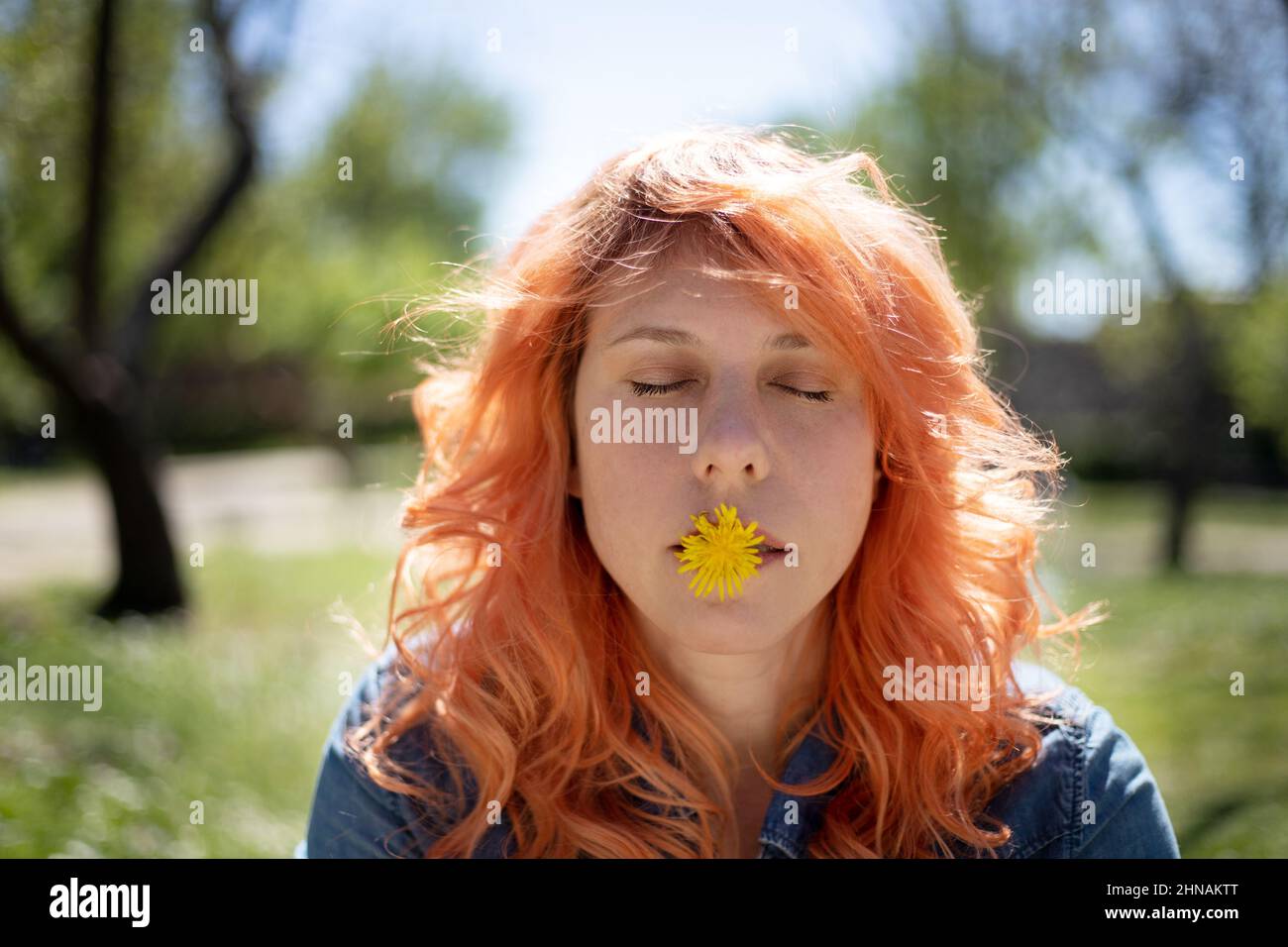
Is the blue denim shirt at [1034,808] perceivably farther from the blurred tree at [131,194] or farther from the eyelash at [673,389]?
the blurred tree at [131,194]

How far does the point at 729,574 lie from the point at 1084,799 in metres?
0.73

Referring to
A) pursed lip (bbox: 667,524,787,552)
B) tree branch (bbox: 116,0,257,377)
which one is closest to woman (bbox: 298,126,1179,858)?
pursed lip (bbox: 667,524,787,552)

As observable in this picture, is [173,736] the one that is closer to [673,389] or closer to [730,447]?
[673,389]

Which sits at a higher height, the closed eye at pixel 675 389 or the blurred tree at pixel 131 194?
the blurred tree at pixel 131 194

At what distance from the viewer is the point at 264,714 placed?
5.45 metres

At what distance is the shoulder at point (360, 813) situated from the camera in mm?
1832

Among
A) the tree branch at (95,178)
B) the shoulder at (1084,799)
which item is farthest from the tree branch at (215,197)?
the shoulder at (1084,799)

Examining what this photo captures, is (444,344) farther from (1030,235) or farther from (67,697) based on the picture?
(1030,235)

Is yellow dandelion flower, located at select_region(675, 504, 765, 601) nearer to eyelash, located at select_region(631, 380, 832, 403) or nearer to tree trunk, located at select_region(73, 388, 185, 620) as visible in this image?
eyelash, located at select_region(631, 380, 832, 403)

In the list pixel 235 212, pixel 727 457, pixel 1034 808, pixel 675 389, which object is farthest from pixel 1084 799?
pixel 235 212

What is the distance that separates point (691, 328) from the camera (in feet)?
5.57

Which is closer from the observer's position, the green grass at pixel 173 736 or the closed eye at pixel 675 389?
the closed eye at pixel 675 389

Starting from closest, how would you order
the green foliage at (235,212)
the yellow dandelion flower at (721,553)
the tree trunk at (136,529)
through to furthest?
the yellow dandelion flower at (721,553), the green foliage at (235,212), the tree trunk at (136,529)

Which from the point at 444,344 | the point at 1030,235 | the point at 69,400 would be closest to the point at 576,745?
the point at 444,344
